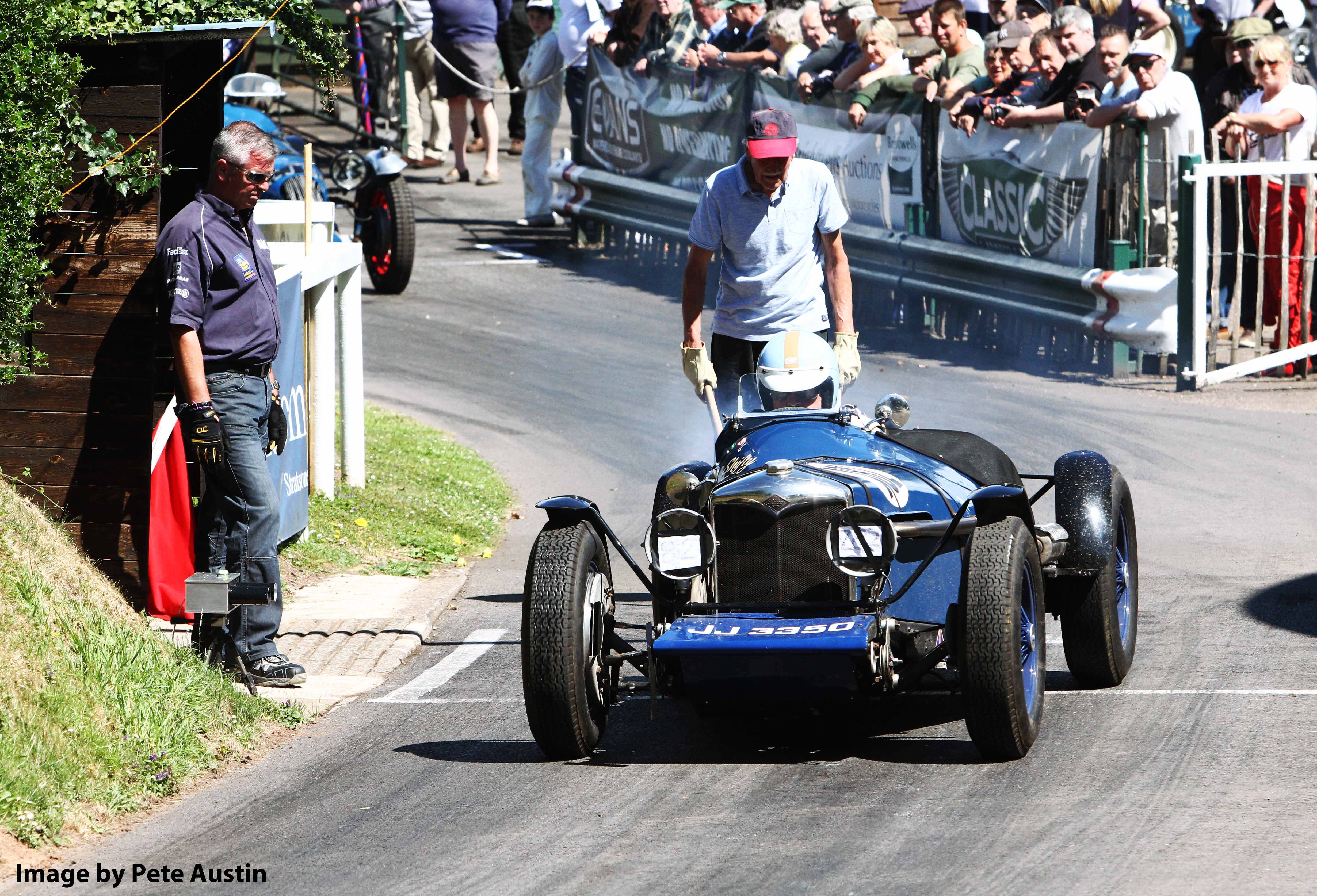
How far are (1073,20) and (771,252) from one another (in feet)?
20.9

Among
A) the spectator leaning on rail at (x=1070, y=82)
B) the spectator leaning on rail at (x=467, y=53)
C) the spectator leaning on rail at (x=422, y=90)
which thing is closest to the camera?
the spectator leaning on rail at (x=1070, y=82)

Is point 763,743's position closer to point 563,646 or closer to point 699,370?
point 563,646

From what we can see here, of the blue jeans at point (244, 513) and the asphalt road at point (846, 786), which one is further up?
the blue jeans at point (244, 513)

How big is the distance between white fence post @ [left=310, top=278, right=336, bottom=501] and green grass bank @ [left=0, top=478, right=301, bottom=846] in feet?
9.24

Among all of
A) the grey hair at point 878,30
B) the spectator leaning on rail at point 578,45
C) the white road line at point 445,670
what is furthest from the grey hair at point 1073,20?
the white road line at point 445,670

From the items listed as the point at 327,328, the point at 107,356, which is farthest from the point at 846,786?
the point at 327,328

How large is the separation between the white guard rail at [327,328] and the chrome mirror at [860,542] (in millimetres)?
4026

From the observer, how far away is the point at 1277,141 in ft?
41.5

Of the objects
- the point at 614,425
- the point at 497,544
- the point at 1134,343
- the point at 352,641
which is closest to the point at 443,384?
the point at 614,425

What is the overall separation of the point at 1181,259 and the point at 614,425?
4.13 m

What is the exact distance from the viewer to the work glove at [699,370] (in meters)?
8.13

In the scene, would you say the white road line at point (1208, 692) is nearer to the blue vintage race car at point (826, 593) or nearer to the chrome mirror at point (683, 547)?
the blue vintage race car at point (826, 593)

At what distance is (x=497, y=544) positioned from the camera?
9781mm

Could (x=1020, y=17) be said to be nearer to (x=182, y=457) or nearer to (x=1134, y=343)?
(x=1134, y=343)
